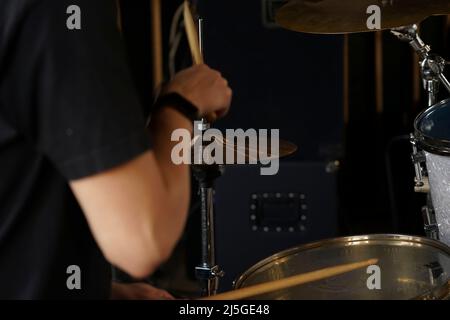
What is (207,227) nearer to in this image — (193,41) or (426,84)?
(193,41)

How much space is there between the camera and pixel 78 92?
783 millimetres

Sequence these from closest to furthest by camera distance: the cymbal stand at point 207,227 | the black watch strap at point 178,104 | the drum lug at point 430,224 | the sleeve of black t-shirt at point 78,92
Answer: the sleeve of black t-shirt at point 78,92 < the black watch strap at point 178,104 < the cymbal stand at point 207,227 < the drum lug at point 430,224

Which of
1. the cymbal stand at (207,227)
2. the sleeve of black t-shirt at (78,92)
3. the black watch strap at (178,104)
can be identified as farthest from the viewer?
the cymbal stand at (207,227)

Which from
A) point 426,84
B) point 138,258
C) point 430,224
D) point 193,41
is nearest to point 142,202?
point 138,258

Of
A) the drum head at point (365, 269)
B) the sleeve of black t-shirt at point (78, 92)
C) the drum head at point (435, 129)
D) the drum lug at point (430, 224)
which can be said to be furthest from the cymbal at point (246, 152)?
the sleeve of black t-shirt at point (78, 92)

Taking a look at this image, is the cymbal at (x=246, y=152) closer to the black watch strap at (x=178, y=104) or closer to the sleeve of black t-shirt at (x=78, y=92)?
the black watch strap at (x=178, y=104)

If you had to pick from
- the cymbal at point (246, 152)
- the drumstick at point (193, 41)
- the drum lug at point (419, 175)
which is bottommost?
the drum lug at point (419, 175)

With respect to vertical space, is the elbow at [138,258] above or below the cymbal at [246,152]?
below

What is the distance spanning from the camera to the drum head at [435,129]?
1558 mm

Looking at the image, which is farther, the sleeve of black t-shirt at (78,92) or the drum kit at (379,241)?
the drum kit at (379,241)

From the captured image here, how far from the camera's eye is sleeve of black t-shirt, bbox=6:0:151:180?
2.56ft

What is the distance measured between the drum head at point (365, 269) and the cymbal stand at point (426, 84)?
1.04 ft

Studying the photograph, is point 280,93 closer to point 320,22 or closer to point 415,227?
point 320,22
